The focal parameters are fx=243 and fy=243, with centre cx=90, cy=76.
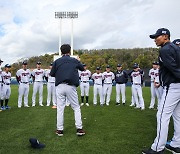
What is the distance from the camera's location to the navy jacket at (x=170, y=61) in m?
4.39

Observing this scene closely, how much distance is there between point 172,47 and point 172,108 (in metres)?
1.13

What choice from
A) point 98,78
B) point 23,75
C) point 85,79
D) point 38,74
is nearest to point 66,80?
point 23,75

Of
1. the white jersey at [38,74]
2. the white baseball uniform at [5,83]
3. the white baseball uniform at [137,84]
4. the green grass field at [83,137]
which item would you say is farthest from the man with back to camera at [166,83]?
the white jersey at [38,74]

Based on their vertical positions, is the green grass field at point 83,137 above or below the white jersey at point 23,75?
below

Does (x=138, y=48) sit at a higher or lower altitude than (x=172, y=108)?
higher

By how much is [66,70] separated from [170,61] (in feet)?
8.97

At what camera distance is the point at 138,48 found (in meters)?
92.7

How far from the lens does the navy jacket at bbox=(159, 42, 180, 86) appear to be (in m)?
4.39

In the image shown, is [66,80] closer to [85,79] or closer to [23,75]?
[23,75]

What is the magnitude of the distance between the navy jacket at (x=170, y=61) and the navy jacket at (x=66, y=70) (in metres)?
2.40

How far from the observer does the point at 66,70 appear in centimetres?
619

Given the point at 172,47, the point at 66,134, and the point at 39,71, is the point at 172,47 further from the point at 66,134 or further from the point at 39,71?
the point at 39,71

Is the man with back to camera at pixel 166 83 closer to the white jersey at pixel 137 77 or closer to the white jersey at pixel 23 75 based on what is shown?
the white jersey at pixel 137 77

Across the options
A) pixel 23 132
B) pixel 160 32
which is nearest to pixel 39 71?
pixel 23 132
